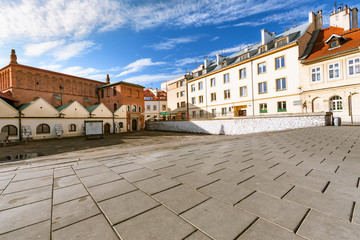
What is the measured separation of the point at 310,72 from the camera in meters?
19.8

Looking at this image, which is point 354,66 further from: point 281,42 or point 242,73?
point 242,73

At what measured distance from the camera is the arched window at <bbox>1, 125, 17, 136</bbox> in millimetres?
19062

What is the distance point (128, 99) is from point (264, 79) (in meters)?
27.2

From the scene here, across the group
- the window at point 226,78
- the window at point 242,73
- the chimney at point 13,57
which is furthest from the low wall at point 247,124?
the chimney at point 13,57

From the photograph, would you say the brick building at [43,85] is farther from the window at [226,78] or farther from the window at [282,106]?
the window at [282,106]

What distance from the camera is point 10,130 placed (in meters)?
19.5

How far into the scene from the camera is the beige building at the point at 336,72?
16.7 m

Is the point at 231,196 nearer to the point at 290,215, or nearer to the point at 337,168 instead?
the point at 290,215

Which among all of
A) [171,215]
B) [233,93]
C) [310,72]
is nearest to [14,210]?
[171,215]

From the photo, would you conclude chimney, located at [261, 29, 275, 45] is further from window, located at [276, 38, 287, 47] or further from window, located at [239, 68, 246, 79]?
window, located at [239, 68, 246, 79]

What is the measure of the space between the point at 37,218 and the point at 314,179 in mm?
4495

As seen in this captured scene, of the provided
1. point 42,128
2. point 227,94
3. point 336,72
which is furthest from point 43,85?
point 336,72

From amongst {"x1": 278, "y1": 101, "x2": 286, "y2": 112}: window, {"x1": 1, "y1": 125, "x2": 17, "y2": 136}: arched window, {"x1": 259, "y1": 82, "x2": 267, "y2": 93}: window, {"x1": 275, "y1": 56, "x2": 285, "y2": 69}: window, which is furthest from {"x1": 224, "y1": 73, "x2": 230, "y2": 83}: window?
{"x1": 1, "y1": 125, "x2": 17, "y2": 136}: arched window

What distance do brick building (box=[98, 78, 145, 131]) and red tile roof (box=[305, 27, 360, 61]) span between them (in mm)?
31545
